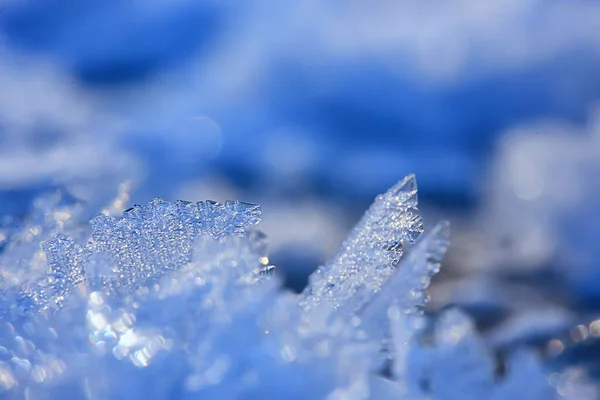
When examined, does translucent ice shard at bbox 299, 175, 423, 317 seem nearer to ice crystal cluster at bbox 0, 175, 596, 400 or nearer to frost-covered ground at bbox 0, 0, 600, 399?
ice crystal cluster at bbox 0, 175, 596, 400

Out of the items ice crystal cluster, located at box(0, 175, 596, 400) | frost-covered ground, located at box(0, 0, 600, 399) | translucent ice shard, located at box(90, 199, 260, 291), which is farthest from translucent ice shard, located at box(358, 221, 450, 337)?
frost-covered ground, located at box(0, 0, 600, 399)

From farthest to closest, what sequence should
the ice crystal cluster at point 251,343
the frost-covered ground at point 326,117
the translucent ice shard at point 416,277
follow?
the frost-covered ground at point 326,117 → the translucent ice shard at point 416,277 → the ice crystal cluster at point 251,343

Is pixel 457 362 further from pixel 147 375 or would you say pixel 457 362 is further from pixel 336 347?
pixel 147 375

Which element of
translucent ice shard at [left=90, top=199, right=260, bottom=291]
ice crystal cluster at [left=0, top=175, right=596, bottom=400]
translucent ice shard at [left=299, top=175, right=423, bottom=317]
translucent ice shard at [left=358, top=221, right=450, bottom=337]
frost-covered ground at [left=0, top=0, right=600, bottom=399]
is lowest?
ice crystal cluster at [left=0, top=175, right=596, bottom=400]

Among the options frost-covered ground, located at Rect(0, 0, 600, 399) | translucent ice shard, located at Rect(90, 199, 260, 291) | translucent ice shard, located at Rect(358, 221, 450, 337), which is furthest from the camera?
frost-covered ground, located at Rect(0, 0, 600, 399)

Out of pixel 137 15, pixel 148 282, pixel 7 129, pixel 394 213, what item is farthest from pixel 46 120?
pixel 394 213

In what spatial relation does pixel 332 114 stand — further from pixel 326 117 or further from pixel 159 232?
pixel 159 232

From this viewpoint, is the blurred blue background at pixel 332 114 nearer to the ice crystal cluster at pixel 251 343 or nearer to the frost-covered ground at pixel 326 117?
the frost-covered ground at pixel 326 117

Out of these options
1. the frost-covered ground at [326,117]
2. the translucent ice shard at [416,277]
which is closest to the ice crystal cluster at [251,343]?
the translucent ice shard at [416,277]
